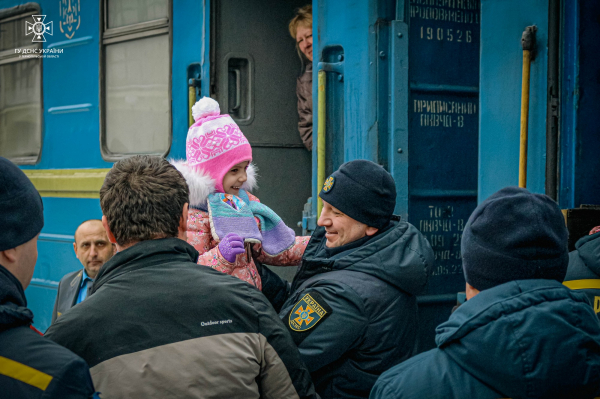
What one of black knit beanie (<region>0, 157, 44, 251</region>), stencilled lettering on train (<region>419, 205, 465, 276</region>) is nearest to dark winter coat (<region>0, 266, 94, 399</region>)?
black knit beanie (<region>0, 157, 44, 251</region>)

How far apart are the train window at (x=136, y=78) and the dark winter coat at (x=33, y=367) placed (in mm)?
2789

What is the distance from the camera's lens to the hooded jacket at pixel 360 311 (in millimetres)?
1905

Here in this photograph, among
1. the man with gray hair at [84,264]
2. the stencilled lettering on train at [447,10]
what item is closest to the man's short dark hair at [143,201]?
the man with gray hair at [84,264]

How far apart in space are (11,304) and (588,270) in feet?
5.01

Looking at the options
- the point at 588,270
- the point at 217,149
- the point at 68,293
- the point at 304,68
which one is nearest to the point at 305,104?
the point at 304,68

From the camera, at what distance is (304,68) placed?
3943 millimetres

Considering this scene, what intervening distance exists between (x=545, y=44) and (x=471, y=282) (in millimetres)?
1389

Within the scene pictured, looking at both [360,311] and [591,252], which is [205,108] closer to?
[360,311]

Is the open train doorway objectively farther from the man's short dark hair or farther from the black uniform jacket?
the man's short dark hair

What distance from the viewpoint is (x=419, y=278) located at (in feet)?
6.82

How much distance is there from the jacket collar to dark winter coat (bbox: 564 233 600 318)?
1137 mm

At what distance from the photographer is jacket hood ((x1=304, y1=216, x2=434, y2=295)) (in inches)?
80.2

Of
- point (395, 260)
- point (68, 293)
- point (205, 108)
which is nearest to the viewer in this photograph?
point (395, 260)

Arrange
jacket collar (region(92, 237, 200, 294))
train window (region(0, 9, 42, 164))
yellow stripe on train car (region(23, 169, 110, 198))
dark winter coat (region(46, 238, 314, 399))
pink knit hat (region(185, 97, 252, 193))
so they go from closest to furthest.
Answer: dark winter coat (region(46, 238, 314, 399)), jacket collar (region(92, 237, 200, 294)), pink knit hat (region(185, 97, 252, 193)), yellow stripe on train car (region(23, 169, 110, 198)), train window (region(0, 9, 42, 164))
